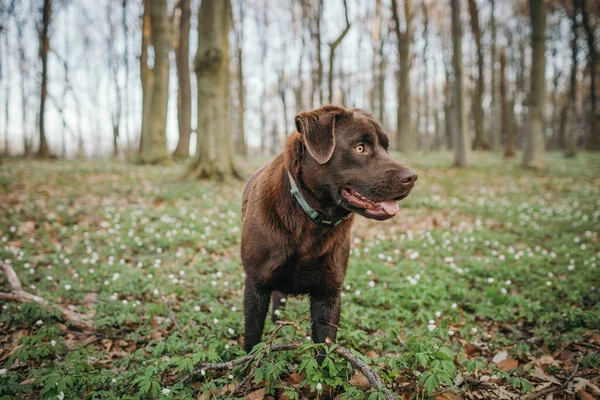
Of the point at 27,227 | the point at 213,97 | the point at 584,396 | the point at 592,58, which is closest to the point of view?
the point at 584,396

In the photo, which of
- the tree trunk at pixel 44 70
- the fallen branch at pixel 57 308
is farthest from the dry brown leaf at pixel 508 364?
the tree trunk at pixel 44 70

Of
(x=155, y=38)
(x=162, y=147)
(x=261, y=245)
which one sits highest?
(x=155, y=38)

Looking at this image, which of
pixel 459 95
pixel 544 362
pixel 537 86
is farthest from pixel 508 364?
pixel 537 86

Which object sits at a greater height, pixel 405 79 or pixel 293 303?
pixel 405 79

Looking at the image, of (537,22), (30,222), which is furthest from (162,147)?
(537,22)

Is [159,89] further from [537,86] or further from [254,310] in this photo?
[537,86]

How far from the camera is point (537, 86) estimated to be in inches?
564

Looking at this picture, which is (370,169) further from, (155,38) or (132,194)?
(155,38)

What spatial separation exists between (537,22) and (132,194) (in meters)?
16.2

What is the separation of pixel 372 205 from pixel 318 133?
0.67 meters

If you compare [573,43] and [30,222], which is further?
[573,43]

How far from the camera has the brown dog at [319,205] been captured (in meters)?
2.65

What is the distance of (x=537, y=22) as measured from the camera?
14141mm

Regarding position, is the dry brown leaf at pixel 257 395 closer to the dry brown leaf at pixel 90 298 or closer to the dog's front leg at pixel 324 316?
the dog's front leg at pixel 324 316
